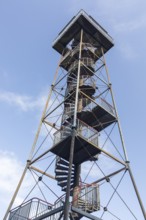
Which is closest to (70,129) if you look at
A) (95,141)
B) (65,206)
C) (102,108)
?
(95,141)

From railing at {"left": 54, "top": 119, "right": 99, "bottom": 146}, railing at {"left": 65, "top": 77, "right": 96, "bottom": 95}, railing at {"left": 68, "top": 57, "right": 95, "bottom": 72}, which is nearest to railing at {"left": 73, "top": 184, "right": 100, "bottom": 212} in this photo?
railing at {"left": 54, "top": 119, "right": 99, "bottom": 146}

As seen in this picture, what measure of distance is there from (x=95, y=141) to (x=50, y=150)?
2.05 m

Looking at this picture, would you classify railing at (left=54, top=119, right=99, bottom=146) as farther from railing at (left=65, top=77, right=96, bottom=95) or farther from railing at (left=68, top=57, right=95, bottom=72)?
railing at (left=68, top=57, right=95, bottom=72)

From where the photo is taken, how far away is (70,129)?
12758 millimetres

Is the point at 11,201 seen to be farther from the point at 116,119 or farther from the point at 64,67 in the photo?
the point at 64,67

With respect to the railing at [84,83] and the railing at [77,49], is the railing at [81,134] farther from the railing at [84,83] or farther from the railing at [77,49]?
the railing at [77,49]

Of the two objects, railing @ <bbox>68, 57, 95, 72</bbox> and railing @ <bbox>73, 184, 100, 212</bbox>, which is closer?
railing @ <bbox>73, 184, 100, 212</bbox>

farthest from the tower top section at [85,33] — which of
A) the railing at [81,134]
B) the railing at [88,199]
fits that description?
the railing at [88,199]

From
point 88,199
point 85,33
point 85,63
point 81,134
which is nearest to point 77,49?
point 85,63

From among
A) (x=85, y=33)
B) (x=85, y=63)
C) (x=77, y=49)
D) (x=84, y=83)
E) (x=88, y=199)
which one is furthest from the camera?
(x=85, y=33)

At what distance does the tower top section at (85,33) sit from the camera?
723 inches

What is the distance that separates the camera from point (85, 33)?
1866 centimetres

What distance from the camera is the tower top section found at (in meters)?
18.4

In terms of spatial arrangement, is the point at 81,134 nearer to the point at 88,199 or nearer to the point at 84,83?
the point at 88,199
